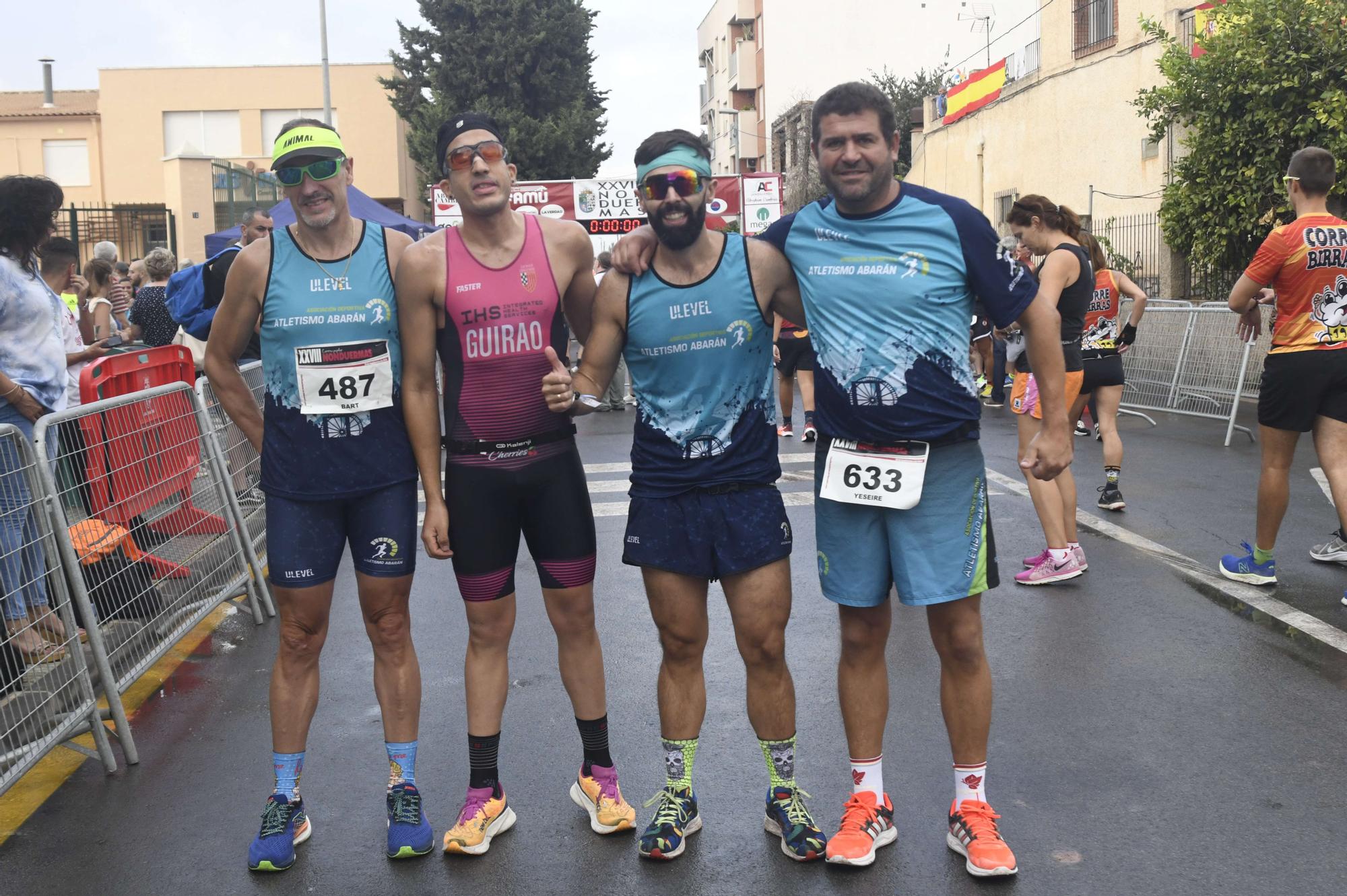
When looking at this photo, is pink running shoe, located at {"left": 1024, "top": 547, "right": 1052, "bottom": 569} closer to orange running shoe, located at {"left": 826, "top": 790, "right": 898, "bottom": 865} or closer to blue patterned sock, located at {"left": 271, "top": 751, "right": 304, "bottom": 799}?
orange running shoe, located at {"left": 826, "top": 790, "right": 898, "bottom": 865}

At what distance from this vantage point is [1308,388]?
651 centimetres

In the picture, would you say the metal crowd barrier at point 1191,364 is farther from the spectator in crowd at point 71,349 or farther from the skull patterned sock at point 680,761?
the skull patterned sock at point 680,761

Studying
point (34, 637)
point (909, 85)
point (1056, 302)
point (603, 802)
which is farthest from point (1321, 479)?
point (909, 85)

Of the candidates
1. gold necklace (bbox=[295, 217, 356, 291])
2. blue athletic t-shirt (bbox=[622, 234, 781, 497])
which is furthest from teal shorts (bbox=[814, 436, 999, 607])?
gold necklace (bbox=[295, 217, 356, 291])

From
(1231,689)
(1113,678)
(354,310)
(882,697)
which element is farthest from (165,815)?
(1231,689)

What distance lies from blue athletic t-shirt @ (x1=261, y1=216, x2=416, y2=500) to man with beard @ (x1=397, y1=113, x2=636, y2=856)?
0.08m

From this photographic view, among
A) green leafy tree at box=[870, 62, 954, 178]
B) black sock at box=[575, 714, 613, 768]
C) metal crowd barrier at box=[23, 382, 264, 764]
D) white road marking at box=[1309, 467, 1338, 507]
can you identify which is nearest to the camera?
black sock at box=[575, 714, 613, 768]

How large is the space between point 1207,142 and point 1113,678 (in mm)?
12566

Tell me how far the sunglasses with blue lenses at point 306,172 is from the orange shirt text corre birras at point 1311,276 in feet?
14.9

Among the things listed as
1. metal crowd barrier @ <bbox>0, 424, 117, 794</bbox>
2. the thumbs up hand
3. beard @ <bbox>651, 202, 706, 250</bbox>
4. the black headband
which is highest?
the black headband

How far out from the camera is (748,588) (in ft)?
12.7

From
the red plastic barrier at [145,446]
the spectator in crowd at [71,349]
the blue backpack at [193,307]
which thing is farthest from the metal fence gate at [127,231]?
the red plastic barrier at [145,446]

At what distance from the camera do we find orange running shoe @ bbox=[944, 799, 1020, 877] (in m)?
3.66

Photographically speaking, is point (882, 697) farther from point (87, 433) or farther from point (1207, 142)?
point (1207, 142)
